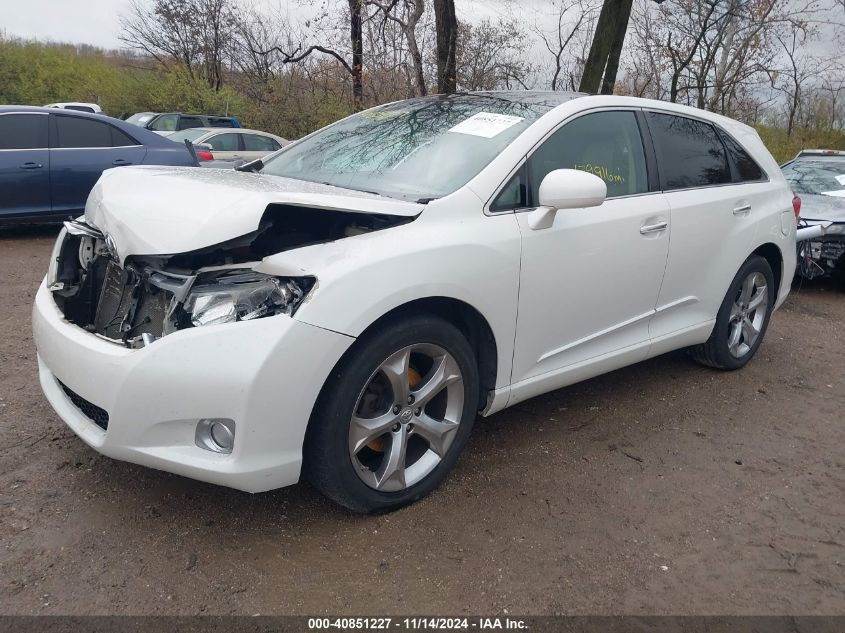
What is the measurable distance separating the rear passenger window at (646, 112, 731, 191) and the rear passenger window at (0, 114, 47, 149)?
692 centimetres

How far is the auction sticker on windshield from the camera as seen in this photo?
314 cm

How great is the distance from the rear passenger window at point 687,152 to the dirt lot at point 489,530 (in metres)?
1.39

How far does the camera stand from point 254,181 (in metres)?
2.90

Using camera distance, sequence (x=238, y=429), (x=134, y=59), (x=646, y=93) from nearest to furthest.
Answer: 1. (x=238, y=429)
2. (x=646, y=93)
3. (x=134, y=59)

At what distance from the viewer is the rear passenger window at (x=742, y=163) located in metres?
4.23

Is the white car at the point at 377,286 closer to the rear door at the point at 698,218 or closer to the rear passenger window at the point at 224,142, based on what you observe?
→ the rear door at the point at 698,218

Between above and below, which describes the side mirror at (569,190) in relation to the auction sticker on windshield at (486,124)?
below

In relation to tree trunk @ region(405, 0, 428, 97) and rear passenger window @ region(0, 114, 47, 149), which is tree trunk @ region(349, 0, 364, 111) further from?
rear passenger window @ region(0, 114, 47, 149)

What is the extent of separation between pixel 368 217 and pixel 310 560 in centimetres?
129

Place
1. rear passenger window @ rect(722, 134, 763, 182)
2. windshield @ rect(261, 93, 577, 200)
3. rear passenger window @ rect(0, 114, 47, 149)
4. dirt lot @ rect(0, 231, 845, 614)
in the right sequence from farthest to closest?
rear passenger window @ rect(0, 114, 47, 149)
rear passenger window @ rect(722, 134, 763, 182)
windshield @ rect(261, 93, 577, 200)
dirt lot @ rect(0, 231, 845, 614)

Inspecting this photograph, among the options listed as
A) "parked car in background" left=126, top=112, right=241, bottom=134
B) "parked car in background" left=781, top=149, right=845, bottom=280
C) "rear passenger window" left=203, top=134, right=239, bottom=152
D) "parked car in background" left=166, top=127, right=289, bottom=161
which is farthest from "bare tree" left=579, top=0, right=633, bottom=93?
"parked car in background" left=126, top=112, right=241, bottom=134

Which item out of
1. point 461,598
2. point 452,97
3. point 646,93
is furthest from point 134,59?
point 461,598

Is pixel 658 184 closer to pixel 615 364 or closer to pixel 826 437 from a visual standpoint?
pixel 615 364

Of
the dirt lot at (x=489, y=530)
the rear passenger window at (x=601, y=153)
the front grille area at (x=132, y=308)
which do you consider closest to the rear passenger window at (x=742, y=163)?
the rear passenger window at (x=601, y=153)
